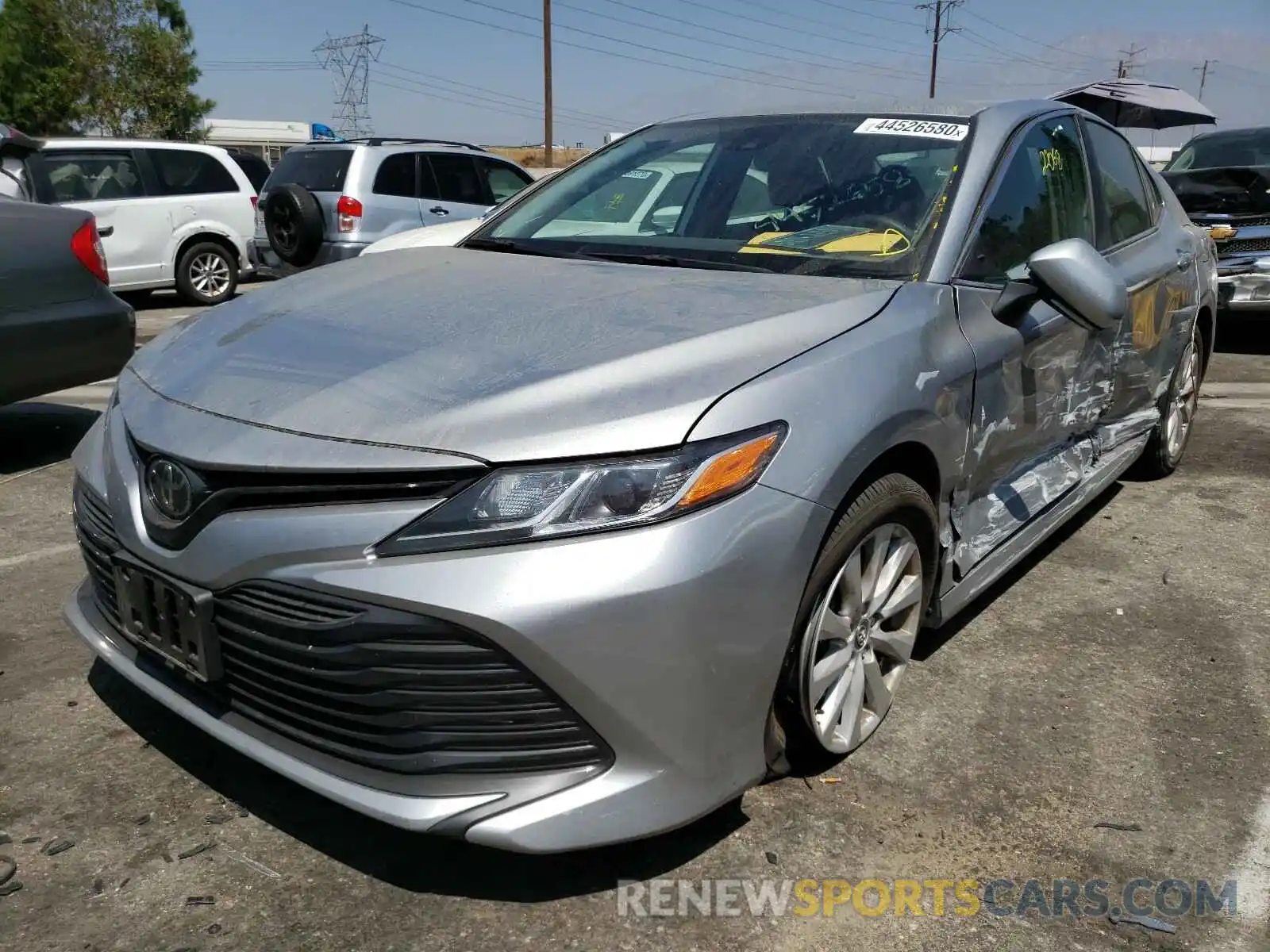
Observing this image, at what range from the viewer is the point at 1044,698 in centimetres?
293

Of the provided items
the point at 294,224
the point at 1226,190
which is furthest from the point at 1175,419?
the point at 294,224

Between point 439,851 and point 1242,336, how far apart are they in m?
9.67

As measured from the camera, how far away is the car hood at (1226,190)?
901 centimetres

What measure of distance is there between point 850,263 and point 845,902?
60.2 inches

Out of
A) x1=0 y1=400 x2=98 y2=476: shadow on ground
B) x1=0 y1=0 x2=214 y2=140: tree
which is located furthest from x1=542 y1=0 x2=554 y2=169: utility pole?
x1=0 y1=400 x2=98 y2=476: shadow on ground

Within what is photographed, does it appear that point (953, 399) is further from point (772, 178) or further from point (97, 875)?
point (97, 875)

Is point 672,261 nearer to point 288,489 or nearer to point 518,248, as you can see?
point 518,248

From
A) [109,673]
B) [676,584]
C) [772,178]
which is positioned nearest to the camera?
[676,584]

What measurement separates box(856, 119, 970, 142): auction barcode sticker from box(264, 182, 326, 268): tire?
665 centimetres

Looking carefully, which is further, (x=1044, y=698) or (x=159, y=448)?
(x=1044, y=698)

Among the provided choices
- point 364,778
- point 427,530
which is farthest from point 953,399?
point 364,778

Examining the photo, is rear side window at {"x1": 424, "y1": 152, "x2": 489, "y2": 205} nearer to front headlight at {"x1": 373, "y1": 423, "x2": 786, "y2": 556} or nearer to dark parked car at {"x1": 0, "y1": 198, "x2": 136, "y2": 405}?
dark parked car at {"x1": 0, "y1": 198, "x2": 136, "y2": 405}

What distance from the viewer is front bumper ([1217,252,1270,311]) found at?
324 inches

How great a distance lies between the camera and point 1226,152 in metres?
10.1
